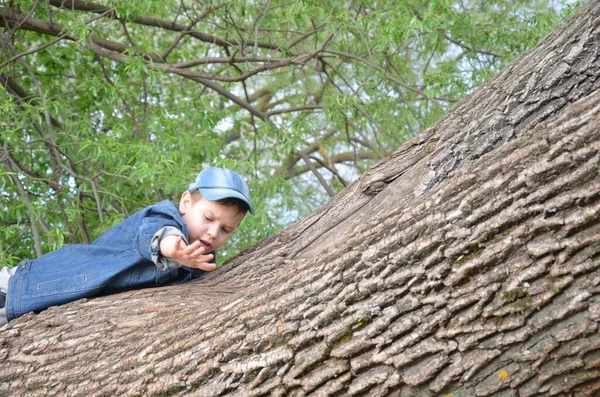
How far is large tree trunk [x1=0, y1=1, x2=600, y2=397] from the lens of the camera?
4.85 ft

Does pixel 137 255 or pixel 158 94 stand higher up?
pixel 158 94

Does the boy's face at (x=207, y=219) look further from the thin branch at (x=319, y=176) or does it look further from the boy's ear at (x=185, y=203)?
the thin branch at (x=319, y=176)

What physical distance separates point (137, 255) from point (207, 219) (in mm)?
318

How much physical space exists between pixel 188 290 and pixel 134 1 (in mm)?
2364

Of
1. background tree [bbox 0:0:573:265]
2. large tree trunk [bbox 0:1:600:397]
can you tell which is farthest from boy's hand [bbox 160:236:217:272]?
background tree [bbox 0:0:573:265]

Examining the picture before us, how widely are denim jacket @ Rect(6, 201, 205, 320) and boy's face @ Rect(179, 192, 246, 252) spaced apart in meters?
0.07

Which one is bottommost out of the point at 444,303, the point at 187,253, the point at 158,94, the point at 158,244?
the point at 444,303

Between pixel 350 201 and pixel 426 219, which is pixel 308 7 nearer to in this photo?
pixel 350 201

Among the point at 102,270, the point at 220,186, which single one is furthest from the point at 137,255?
the point at 220,186

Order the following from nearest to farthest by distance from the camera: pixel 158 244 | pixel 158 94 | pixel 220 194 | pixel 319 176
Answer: pixel 158 244
pixel 220 194
pixel 158 94
pixel 319 176

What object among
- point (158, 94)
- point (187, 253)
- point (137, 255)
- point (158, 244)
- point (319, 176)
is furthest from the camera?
point (319, 176)

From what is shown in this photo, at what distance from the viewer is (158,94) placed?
5.59 meters

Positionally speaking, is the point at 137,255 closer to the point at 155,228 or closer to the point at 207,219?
the point at 155,228

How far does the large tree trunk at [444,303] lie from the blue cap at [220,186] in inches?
22.9
